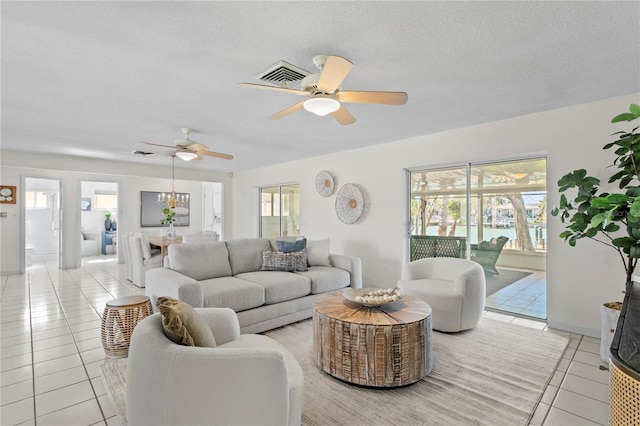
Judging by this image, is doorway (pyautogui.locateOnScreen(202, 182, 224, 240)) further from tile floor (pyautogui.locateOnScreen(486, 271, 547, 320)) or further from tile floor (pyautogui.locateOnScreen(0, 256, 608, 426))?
tile floor (pyautogui.locateOnScreen(486, 271, 547, 320))

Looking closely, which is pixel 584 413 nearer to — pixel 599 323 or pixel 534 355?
pixel 534 355

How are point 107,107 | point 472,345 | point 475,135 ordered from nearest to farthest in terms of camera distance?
point 472,345 → point 107,107 → point 475,135

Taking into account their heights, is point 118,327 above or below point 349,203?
below

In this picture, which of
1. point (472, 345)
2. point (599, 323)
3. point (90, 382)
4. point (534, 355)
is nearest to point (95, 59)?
point (90, 382)

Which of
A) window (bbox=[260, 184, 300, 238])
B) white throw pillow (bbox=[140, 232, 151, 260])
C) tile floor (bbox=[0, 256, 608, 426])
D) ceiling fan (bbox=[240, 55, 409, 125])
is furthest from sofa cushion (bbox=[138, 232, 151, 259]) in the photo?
ceiling fan (bbox=[240, 55, 409, 125])

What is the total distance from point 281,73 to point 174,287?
2083mm

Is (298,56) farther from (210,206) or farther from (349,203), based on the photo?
(210,206)

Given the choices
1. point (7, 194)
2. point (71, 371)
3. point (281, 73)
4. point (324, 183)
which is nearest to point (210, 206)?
point (7, 194)

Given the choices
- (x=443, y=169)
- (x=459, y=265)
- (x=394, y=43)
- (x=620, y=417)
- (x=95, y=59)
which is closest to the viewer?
(x=620, y=417)

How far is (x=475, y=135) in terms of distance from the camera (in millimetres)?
3979

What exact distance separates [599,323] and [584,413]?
1.61 metres

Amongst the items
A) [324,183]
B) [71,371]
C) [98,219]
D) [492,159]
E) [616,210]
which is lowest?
[71,371]

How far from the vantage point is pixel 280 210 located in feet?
23.7

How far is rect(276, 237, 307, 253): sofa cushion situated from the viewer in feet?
13.7
